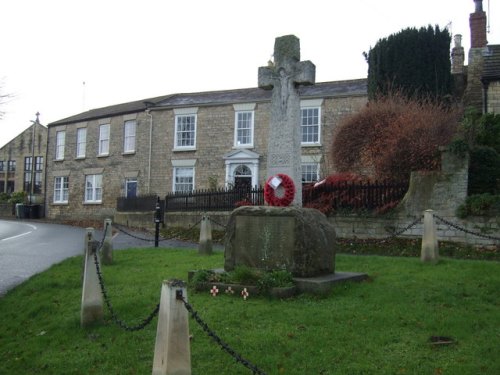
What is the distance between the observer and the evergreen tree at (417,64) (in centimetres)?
1998

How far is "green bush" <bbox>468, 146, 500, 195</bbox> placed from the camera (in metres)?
13.5

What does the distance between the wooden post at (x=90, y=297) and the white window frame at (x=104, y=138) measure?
27.1m

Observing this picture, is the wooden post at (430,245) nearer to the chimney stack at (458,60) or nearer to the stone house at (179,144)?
the stone house at (179,144)

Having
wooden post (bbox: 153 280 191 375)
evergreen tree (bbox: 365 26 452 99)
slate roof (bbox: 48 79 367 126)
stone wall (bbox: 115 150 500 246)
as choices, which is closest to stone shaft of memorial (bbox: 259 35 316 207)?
wooden post (bbox: 153 280 191 375)

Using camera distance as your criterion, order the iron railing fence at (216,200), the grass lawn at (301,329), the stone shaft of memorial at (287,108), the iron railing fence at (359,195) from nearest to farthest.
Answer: the grass lawn at (301,329) < the stone shaft of memorial at (287,108) < the iron railing fence at (359,195) < the iron railing fence at (216,200)

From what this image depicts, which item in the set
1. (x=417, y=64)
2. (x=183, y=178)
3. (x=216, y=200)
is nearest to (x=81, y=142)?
(x=183, y=178)

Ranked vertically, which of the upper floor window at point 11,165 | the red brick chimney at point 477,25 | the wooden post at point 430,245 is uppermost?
the red brick chimney at point 477,25

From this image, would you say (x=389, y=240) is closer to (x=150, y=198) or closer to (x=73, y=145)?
(x=150, y=198)

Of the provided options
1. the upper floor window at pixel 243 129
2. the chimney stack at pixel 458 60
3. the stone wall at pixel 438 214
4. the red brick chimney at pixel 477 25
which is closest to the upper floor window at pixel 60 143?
the upper floor window at pixel 243 129

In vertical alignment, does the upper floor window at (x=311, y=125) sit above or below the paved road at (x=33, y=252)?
above

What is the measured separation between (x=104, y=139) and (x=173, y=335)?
30.7 m

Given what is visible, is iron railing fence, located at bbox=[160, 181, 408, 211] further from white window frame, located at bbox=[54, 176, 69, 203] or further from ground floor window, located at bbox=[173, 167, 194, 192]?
white window frame, located at bbox=[54, 176, 69, 203]

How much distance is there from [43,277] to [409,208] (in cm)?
908

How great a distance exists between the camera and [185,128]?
29.3 metres
